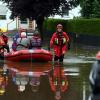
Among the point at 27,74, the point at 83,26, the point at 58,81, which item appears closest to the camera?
the point at 58,81

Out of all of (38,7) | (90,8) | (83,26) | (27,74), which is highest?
(38,7)

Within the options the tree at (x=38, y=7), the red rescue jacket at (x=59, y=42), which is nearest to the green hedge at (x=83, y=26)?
the tree at (x=38, y=7)

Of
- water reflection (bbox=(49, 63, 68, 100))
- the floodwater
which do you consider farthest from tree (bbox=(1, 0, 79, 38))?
water reflection (bbox=(49, 63, 68, 100))

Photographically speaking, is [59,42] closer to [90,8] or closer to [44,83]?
[44,83]

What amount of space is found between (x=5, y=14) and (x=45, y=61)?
5306 cm

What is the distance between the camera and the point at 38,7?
4234 cm

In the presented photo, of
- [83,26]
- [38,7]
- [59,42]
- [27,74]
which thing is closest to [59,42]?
[59,42]

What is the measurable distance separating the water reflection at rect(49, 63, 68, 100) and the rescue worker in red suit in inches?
126

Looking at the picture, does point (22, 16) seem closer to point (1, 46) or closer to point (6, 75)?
point (1, 46)

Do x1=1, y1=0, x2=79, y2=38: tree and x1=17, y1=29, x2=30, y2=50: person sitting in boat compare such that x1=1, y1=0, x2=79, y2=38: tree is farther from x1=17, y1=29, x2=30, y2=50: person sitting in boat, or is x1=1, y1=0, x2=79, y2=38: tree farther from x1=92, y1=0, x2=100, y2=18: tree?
x1=17, y1=29, x2=30, y2=50: person sitting in boat

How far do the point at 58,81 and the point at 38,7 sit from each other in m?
28.0

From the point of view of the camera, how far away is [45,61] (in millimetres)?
21750

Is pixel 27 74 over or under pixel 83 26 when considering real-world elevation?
under

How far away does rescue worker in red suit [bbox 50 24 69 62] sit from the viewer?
21.9 meters
